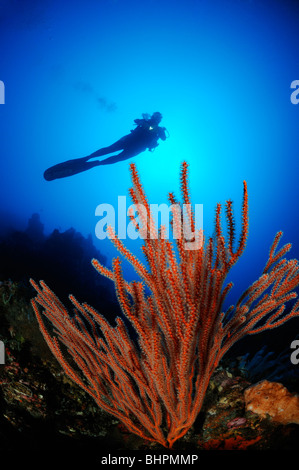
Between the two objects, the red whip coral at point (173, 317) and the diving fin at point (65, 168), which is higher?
the diving fin at point (65, 168)

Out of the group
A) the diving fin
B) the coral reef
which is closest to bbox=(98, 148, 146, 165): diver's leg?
the diving fin

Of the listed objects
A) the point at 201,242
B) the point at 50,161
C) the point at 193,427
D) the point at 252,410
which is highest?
the point at 50,161

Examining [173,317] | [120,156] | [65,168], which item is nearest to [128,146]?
[120,156]

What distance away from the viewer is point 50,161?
61.1 m

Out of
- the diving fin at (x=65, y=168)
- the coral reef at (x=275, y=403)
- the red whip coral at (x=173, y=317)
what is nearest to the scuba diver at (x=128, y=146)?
the diving fin at (x=65, y=168)

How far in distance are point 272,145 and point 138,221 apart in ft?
153

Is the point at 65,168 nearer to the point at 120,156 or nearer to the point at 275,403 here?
the point at 120,156

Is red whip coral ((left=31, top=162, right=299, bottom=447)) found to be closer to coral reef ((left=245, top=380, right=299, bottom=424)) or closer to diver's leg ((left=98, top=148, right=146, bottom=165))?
coral reef ((left=245, top=380, right=299, bottom=424))

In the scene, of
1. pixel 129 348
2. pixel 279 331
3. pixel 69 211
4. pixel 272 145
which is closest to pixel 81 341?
pixel 129 348

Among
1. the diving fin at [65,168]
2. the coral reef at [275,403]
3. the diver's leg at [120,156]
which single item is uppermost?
the diver's leg at [120,156]

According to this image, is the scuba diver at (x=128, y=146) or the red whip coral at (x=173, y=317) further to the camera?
the scuba diver at (x=128, y=146)

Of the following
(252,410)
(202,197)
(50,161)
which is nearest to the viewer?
(252,410)

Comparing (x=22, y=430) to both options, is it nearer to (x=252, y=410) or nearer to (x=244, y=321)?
(x=252, y=410)

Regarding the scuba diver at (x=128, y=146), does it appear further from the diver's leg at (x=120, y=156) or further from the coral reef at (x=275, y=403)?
the coral reef at (x=275, y=403)
